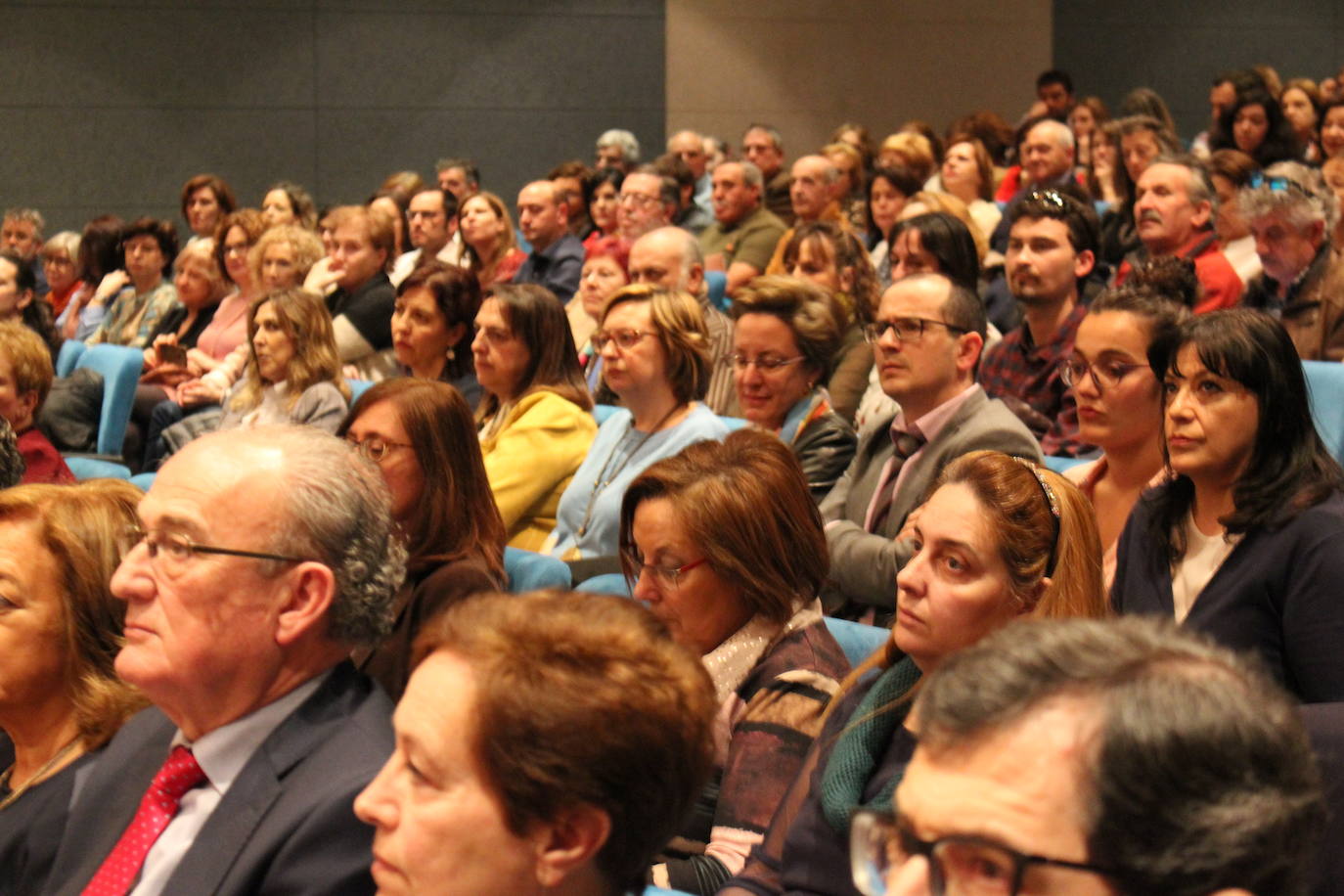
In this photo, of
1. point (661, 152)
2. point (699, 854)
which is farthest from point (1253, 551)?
point (661, 152)

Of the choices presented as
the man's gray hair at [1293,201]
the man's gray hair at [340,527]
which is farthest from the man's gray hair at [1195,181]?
the man's gray hair at [340,527]

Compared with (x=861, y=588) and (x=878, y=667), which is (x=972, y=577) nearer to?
(x=878, y=667)

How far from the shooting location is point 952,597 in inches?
73.3

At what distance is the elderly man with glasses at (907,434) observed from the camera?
292cm

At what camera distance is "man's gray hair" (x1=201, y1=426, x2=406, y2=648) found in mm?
1725

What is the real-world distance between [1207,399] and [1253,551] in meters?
0.26

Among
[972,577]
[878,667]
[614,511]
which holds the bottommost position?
[614,511]

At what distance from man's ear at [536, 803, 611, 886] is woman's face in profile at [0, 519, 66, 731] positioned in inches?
40.4

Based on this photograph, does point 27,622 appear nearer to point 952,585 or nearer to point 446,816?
point 446,816

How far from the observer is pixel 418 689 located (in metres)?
1.29

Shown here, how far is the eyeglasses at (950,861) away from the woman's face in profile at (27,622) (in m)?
1.39

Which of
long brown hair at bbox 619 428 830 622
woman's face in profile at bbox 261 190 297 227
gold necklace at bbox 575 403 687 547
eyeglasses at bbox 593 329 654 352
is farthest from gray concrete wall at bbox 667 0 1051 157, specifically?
long brown hair at bbox 619 428 830 622

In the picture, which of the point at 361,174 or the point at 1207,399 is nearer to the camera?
the point at 1207,399

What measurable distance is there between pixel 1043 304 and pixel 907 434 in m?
1.25
